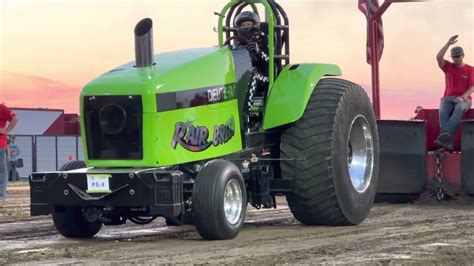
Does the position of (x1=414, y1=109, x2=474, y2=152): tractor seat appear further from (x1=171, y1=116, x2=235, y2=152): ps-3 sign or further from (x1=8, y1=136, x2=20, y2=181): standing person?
(x1=8, y1=136, x2=20, y2=181): standing person

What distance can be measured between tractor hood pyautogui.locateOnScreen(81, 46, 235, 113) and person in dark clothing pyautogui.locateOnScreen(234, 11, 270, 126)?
0.48 m

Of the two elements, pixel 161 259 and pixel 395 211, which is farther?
pixel 395 211

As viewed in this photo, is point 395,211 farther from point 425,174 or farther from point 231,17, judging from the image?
point 231,17

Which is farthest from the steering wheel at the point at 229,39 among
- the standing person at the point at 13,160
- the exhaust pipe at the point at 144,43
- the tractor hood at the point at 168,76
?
the standing person at the point at 13,160

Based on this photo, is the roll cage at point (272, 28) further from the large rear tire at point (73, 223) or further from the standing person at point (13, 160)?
the standing person at point (13, 160)

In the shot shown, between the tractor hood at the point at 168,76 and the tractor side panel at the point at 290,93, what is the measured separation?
1.73ft

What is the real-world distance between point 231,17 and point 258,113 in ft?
4.16

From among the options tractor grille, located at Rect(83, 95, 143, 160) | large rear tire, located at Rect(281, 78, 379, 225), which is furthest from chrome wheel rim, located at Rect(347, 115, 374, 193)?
tractor grille, located at Rect(83, 95, 143, 160)

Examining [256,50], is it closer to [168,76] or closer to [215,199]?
[168,76]

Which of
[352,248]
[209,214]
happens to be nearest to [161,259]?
[209,214]

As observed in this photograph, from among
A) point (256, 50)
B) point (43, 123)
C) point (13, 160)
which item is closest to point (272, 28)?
point (256, 50)

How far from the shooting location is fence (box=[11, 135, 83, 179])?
3181 centimetres

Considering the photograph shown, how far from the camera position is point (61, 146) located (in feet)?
108

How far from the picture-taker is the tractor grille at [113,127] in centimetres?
844
